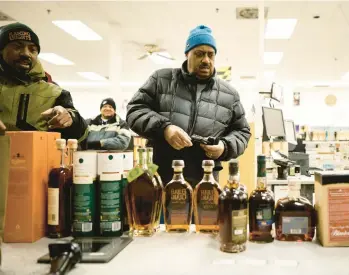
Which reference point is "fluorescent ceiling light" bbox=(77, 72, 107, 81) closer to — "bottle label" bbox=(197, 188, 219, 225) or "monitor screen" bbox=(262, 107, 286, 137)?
"monitor screen" bbox=(262, 107, 286, 137)

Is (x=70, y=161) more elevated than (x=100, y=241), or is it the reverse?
(x=70, y=161)

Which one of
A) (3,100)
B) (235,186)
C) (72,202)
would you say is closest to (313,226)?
(235,186)

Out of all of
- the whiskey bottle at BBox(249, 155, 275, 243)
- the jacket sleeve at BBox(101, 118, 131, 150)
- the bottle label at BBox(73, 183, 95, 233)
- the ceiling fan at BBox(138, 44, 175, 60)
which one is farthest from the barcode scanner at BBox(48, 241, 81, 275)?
the ceiling fan at BBox(138, 44, 175, 60)

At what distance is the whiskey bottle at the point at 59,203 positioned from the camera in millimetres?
1247

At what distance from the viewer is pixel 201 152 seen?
1.98m

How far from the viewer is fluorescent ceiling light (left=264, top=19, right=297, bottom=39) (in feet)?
20.1

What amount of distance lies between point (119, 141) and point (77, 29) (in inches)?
129

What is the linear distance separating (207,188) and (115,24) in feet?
18.9

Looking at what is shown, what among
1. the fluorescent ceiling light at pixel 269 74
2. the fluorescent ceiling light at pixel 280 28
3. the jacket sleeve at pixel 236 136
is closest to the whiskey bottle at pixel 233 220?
the jacket sleeve at pixel 236 136

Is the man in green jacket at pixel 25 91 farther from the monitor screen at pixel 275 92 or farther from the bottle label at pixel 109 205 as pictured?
the monitor screen at pixel 275 92

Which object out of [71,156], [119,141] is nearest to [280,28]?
[119,141]

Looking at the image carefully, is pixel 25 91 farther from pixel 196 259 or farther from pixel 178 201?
pixel 196 259

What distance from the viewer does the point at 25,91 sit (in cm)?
165

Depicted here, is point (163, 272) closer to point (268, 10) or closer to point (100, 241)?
point (100, 241)
